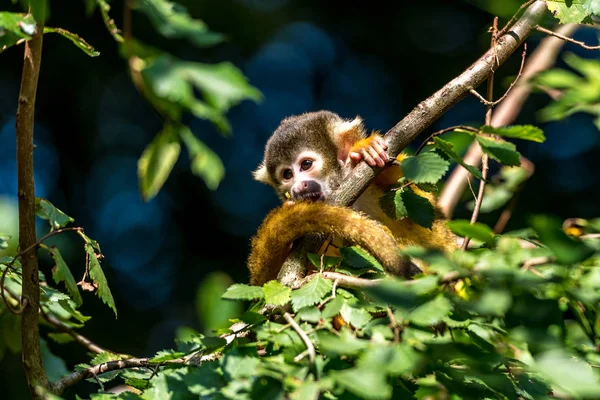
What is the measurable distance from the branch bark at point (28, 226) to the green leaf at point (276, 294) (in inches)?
26.0

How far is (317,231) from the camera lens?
2041 mm

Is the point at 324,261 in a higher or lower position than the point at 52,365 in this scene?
higher

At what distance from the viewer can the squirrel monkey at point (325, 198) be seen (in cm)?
199

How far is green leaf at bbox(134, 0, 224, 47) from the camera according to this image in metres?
1.20

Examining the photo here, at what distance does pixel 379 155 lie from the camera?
2088mm

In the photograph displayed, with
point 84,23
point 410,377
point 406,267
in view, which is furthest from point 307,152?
point 84,23

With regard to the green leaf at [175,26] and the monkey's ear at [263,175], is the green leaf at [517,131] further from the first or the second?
the monkey's ear at [263,175]

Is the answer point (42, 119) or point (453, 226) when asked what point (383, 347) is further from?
point (42, 119)

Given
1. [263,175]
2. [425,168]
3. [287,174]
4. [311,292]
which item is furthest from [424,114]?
[263,175]

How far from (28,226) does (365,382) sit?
1.14 metres

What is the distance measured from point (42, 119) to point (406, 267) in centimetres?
699

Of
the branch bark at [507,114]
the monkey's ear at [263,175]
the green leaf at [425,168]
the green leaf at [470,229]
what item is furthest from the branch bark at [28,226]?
the branch bark at [507,114]

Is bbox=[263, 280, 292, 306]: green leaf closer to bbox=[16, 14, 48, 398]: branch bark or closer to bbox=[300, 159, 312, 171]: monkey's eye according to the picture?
bbox=[16, 14, 48, 398]: branch bark

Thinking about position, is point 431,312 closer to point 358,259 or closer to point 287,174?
point 358,259
